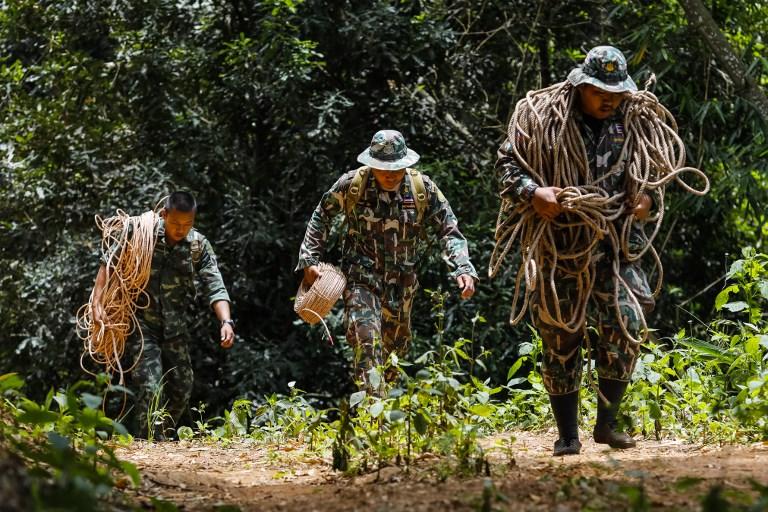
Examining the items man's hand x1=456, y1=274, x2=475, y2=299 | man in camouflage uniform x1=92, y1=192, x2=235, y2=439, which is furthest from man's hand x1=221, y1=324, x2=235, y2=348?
man's hand x1=456, y1=274, x2=475, y2=299

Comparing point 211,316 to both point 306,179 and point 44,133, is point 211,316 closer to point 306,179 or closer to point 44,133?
point 306,179

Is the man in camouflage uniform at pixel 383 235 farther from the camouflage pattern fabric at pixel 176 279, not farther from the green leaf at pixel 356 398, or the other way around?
the green leaf at pixel 356 398

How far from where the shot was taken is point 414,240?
715cm

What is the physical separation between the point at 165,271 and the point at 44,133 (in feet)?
17.7

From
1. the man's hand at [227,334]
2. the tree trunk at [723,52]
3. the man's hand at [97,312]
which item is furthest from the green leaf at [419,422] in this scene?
the tree trunk at [723,52]

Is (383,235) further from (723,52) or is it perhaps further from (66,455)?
(723,52)

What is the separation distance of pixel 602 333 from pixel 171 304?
11.6 ft

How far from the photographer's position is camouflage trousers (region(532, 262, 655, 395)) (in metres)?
5.57

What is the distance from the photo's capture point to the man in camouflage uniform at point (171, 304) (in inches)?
309

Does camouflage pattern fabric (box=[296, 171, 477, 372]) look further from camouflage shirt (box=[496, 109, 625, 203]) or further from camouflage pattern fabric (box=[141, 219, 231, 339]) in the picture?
camouflage shirt (box=[496, 109, 625, 203])

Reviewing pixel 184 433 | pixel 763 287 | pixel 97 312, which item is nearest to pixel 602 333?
pixel 763 287

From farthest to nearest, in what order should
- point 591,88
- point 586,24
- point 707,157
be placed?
point 586,24 → point 707,157 → point 591,88

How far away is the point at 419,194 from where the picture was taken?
7.09 metres

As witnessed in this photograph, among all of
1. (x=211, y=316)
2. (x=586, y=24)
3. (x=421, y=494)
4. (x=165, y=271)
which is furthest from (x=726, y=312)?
(x=421, y=494)
